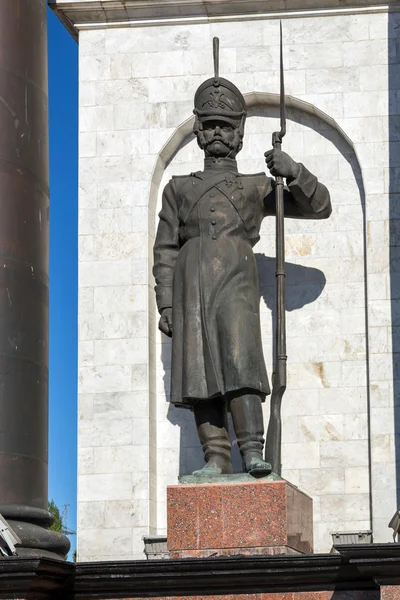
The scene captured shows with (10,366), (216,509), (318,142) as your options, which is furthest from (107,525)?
(318,142)

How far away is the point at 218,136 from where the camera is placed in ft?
52.3

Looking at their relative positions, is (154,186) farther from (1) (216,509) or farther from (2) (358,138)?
(1) (216,509)

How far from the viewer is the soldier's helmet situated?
15.9 meters

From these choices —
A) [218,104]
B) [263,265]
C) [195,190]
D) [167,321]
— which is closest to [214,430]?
[167,321]

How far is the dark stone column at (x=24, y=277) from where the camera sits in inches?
642

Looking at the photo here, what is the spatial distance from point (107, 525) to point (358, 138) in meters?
5.37

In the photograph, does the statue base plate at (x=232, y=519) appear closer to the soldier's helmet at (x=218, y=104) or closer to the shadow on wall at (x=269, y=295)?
the soldier's helmet at (x=218, y=104)

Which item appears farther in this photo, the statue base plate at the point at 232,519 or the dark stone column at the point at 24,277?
the dark stone column at the point at 24,277

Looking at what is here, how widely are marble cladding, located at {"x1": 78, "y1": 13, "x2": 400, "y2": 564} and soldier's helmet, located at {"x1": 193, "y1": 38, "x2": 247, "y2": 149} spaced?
3.35 metres

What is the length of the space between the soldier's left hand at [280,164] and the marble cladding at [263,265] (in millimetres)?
3183

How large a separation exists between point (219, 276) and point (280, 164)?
1268mm

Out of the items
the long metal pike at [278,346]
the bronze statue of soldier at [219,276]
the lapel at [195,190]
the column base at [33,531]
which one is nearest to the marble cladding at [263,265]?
the column base at [33,531]

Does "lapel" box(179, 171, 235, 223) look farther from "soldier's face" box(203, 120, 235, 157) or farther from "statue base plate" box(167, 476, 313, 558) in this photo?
"statue base plate" box(167, 476, 313, 558)

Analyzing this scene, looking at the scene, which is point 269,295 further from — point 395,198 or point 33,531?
point 33,531
